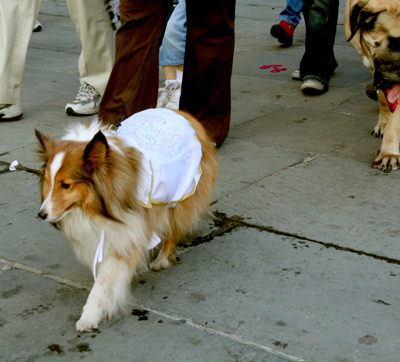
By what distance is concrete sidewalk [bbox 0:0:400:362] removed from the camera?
270 centimetres

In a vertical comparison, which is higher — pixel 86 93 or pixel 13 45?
pixel 13 45

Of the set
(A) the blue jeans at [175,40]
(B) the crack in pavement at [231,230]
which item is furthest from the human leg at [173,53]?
(B) the crack in pavement at [231,230]

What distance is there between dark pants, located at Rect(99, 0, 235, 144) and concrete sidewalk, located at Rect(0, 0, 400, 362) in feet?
1.50

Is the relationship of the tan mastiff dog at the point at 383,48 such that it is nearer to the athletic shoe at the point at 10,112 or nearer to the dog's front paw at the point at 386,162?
the dog's front paw at the point at 386,162

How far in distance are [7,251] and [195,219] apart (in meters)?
1.21

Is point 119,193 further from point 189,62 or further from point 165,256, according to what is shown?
point 189,62

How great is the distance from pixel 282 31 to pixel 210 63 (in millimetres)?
4371

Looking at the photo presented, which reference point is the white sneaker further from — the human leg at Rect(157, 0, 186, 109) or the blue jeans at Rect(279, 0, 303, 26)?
the blue jeans at Rect(279, 0, 303, 26)

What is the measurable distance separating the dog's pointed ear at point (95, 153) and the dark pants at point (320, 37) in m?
4.64

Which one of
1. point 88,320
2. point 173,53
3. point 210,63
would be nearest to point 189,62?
point 210,63

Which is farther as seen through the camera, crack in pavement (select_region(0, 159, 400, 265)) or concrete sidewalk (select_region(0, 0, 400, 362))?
crack in pavement (select_region(0, 159, 400, 265))

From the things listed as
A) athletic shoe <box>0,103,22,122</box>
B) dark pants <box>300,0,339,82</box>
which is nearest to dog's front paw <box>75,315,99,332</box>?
athletic shoe <box>0,103,22,122</box>

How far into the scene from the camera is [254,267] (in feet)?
11.2

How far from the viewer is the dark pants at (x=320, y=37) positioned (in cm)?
674
